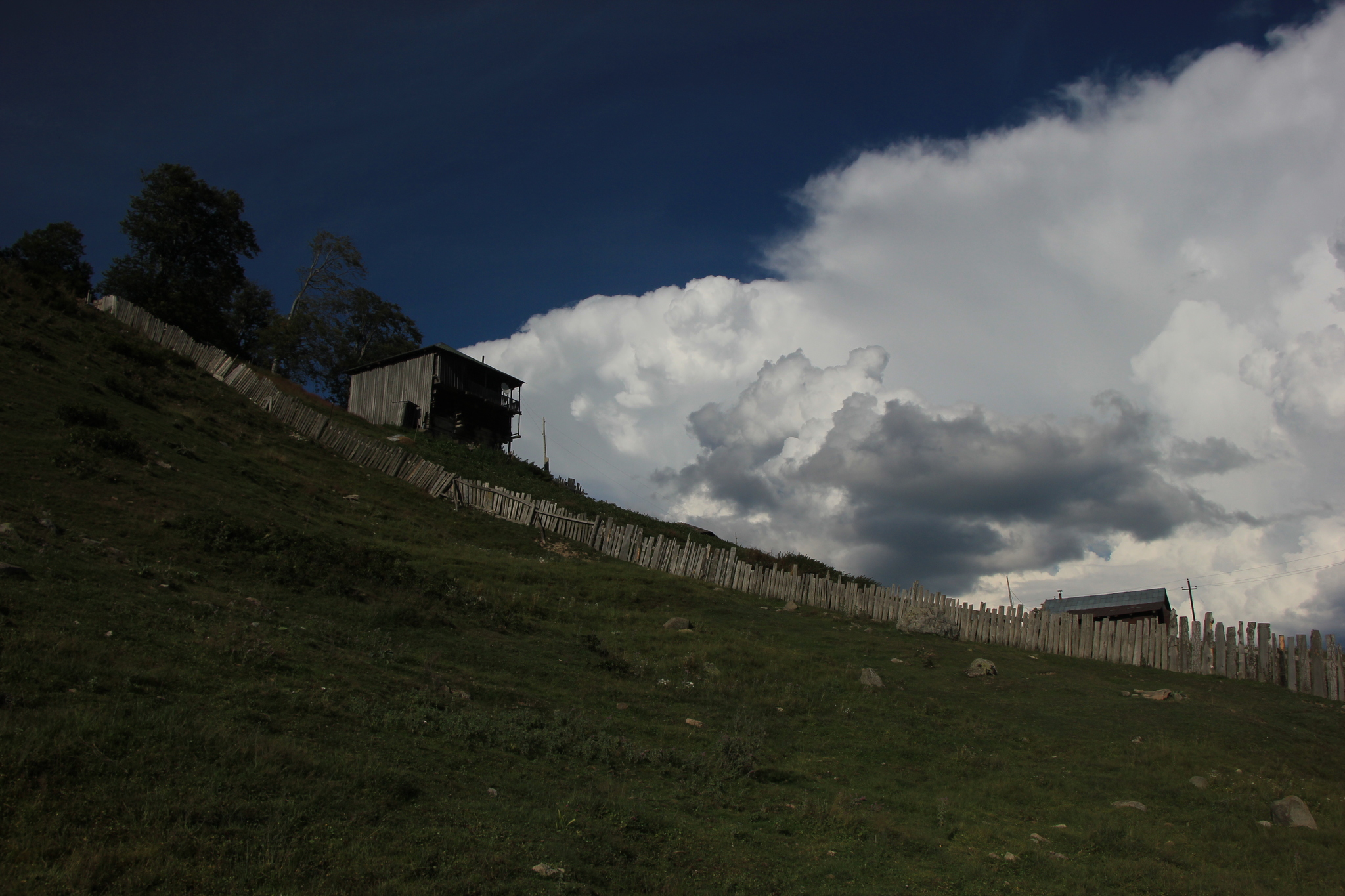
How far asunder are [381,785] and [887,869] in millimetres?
4831

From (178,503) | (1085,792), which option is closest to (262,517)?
(178,503)

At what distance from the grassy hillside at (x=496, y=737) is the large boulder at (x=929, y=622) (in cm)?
195

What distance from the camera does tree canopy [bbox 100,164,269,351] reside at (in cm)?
4144

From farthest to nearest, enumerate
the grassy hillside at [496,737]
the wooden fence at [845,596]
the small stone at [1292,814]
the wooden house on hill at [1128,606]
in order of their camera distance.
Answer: the wooden house on hill at [1128,606], the wooden fence at [845,596], the small stone at [1292,814], the grassy hillside at [496,737]

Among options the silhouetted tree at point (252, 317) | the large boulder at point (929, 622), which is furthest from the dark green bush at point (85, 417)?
the silhouetted tree at point (252, 317)

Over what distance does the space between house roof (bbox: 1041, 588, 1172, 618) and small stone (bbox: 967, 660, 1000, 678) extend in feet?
89.8

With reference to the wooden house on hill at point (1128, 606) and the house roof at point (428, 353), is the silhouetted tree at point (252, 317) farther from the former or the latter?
the wooden house on hill at point (1128, 606)

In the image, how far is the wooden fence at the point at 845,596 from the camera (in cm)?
1532

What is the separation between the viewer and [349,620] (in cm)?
1159

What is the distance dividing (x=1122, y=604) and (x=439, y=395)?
42581 mm

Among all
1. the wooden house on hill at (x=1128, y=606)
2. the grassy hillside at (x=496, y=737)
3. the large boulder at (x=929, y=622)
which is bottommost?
the grassy hillside at (x=496, y=737)

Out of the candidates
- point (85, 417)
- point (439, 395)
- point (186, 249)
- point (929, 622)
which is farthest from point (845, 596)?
point (186, 249)

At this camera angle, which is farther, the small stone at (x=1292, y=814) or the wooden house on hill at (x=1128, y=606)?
the wooden house on hill at (x=1128, y=606)

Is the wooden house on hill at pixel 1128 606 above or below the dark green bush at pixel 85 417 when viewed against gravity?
above
